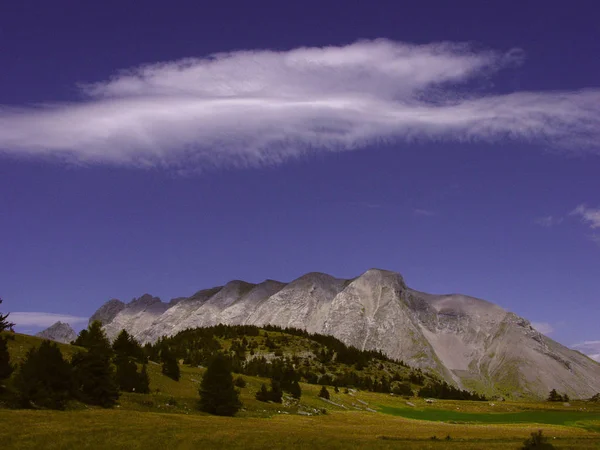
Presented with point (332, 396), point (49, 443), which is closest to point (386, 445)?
point (49, 443)

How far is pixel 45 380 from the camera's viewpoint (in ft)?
141

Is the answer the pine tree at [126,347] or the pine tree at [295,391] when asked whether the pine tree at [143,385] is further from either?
the pine tree at [295,391]

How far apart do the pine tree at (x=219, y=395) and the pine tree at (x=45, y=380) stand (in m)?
14.8

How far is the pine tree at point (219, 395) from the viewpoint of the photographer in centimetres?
5538

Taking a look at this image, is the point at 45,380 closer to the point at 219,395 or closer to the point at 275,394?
the point at 219,395

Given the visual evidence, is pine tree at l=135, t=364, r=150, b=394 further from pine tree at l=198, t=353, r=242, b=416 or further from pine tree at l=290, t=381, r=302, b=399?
pine tree at l=290, t=381, r=302, b=399

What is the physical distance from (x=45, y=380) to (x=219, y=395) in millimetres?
18053

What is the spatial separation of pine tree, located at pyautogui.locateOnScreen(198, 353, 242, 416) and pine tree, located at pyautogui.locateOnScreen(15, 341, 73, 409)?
14.8 meters

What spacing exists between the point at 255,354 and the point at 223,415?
99.7 metres

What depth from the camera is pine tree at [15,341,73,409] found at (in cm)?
4181

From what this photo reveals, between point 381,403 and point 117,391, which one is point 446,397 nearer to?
point 381,403

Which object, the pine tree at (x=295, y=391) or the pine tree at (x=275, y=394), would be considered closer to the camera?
the pine tree at (x=275, y=394)

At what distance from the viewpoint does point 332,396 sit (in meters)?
95.2

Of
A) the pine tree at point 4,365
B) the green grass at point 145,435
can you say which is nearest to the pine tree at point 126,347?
the pine tree at point 4,365
